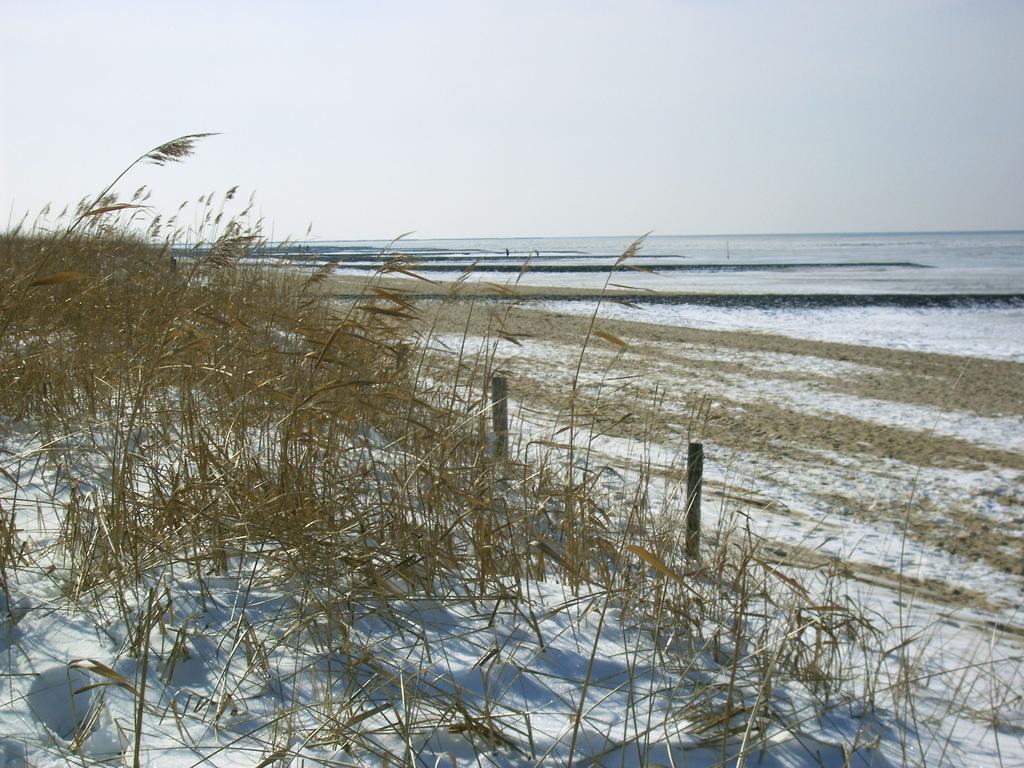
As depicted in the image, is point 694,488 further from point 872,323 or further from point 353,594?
point 872,323

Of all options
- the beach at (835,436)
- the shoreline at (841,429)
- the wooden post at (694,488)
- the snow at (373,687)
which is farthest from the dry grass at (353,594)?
the shoreline at (841,429)

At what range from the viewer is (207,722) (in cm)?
192

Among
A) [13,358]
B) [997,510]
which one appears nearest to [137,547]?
[13,358]

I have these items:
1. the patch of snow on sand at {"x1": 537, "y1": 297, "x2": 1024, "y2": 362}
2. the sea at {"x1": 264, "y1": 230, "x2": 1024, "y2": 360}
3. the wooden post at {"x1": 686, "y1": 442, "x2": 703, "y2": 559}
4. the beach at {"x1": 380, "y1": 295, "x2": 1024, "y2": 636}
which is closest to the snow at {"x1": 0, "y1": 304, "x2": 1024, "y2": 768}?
the beach at {"x1": 380, "y1": 295, "x2": 1024, "y2": 636}

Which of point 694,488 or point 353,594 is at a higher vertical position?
point 353,594

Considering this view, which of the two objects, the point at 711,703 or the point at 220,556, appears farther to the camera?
the point at 220,556

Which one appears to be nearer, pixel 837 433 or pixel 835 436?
pixel 835 436

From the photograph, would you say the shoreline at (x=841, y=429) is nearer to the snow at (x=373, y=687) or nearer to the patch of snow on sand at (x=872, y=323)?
the snow at (x=373, y=687)

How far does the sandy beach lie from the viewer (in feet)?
17.1

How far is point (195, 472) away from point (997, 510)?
6257 millimetres

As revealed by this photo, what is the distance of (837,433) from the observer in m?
8.88

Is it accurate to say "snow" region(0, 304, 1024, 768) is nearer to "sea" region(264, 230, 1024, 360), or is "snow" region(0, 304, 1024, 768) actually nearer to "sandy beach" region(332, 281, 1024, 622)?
"sandy beach" region(332, 281, 1024, 622)

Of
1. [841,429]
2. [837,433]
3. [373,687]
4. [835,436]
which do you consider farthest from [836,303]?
[373,687]

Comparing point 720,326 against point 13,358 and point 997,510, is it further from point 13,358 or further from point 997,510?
point 13,358
